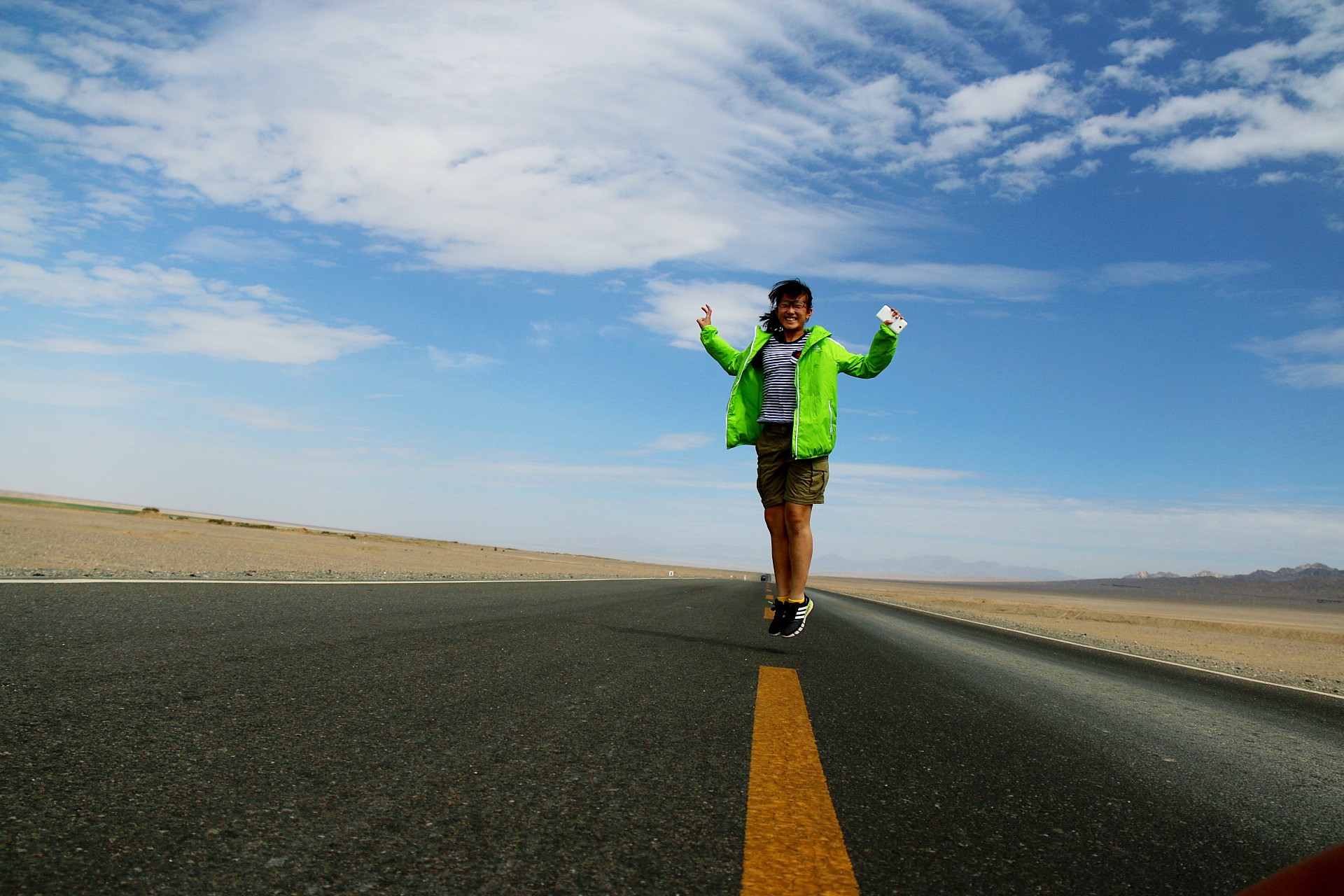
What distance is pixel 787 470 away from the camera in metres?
5.13

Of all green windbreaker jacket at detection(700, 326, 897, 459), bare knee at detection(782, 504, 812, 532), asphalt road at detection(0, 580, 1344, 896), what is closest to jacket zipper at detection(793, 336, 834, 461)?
green windbreaker jacket at detection(700, 326, 897, 459)

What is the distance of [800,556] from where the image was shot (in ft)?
16.9

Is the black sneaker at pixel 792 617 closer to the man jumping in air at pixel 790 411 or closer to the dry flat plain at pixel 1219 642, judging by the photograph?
the man jumping in air at pixel 790 411

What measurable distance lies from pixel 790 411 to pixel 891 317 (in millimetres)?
899

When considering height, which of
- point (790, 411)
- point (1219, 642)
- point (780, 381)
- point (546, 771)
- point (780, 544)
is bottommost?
point (1219, 642)

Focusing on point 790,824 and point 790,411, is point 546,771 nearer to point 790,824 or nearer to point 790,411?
point 790,824

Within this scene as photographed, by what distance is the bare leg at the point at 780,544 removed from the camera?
17.3ft

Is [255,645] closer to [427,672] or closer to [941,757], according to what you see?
[427,672]

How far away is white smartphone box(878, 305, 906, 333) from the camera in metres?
4.67

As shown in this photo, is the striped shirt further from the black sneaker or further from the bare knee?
the black sneaker

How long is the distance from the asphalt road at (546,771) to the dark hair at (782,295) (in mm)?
2434

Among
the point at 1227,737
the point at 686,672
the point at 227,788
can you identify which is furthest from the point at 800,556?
the point at 227,788

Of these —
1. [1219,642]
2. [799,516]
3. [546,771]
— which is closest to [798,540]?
[799,516]

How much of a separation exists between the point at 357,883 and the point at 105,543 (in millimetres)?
19091
